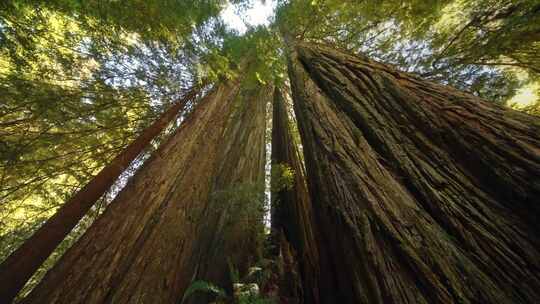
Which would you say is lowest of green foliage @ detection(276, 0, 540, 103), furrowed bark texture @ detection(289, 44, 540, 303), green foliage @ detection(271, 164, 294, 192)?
furrowed bark texture @ detection(289, 44, 540, 303)

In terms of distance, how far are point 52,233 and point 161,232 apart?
1366 mm

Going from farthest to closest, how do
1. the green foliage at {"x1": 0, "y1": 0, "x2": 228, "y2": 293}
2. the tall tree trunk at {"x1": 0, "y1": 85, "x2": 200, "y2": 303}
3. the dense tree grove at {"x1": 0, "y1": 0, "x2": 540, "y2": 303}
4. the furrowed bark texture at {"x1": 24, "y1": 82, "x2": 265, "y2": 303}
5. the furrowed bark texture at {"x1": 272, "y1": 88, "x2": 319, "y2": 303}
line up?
the green foliage at {"x1": 0, "y1": 0, "x2": 228, "y2": 293} → the furrowed bark texture at {"x1": 272, "y1": 88, "x2": 319, "y2": 303} → the tall tree trunk at {"x1": 0, "y1": 85, "x2": 200, "y2": 303} → the furrowed bark texture at {"x1": 24, "y1": 82, "x2": 265, "y2": 303} → the dense tree grove at {"x1": 0, "y1": 0, "x2": 540, "y2": 303}

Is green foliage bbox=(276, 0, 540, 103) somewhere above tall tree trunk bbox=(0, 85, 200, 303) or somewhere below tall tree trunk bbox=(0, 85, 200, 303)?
above

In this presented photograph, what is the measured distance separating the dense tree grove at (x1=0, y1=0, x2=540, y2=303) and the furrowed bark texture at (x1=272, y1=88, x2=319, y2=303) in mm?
25

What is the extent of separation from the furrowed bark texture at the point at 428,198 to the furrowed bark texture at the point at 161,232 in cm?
150

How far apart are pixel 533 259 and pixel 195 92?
5858 millimetres

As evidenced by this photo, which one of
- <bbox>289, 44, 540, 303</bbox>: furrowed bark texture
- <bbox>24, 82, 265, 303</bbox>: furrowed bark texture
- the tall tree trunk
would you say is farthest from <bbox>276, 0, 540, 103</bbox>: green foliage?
the tall tree trunk

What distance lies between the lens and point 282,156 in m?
4.56

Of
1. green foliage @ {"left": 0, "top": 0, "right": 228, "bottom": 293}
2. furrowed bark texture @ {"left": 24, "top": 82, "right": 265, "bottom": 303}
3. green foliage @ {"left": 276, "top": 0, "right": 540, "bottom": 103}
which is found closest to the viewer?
furrowed bark texture @ {"left": 24, "top": 82, "right": 265, "bottom": 303}

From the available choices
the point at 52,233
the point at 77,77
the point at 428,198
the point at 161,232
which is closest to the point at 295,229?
the point at 161,232

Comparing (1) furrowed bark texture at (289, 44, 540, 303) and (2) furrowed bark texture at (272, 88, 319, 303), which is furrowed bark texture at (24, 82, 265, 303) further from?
(1) furrowed bark texture at (289, 44, 540, 303)

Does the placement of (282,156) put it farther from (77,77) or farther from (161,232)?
(77,77)

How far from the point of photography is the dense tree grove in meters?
1.16

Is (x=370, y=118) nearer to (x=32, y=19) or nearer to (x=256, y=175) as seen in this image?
(x=256, y=175)
